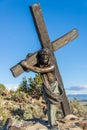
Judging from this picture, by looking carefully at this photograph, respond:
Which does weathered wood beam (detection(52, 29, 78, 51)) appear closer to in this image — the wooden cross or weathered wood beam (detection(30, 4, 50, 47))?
the wooden cross

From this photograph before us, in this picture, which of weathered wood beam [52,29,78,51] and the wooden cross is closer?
the wooden cross

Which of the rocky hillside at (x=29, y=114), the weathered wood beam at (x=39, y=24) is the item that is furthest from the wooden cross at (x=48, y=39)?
the rocky hillside at (x=29, y=114)

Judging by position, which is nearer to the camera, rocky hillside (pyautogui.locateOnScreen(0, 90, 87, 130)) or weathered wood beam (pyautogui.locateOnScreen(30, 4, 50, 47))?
rocky hillside (pyautogui.locateOnScreen(0, 90, 87, 130))

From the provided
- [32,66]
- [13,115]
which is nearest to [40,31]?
[32,66]

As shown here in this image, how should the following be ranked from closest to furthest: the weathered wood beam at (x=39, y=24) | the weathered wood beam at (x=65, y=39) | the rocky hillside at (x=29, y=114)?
the rocky hillside at (x=29, y=114) → the weathered wood beam at (x=39, y=24) → the weathered wood beam at (x=65, y=39)

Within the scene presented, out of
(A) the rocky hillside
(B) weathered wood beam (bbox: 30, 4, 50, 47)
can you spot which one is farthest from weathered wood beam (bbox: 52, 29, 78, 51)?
(A) the rocky hillside

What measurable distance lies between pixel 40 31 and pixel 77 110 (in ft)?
23.3

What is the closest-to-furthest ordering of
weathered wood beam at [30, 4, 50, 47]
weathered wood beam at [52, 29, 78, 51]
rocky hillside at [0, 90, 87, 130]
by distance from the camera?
rocky hillside at [0, 90, 87, 130], weathered wood beam at [30, 4, 50, 47], weathered wood beam at [52, 29, 78, 51]

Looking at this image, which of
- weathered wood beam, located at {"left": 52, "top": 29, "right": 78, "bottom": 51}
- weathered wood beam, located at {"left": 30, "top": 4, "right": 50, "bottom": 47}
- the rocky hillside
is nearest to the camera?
the rocky hillside

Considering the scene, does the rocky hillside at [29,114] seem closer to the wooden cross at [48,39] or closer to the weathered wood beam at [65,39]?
the wooden cross at [48,39]

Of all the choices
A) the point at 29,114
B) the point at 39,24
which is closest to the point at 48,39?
the point at 39,24

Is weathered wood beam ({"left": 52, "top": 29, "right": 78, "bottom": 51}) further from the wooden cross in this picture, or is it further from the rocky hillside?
the rocky hillside

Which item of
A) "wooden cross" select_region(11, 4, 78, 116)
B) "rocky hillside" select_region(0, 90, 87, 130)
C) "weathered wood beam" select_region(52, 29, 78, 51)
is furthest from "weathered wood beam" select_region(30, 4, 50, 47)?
"rocky hillside" select_region(0, 90, 87, 130)

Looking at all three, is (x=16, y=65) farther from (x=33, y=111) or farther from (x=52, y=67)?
(x=33, y=111)
